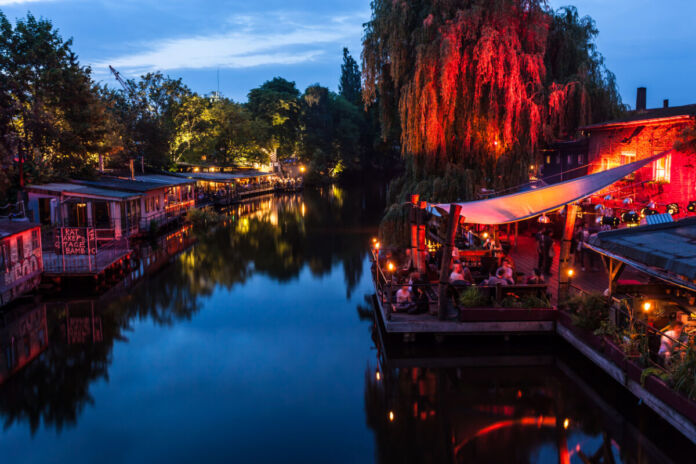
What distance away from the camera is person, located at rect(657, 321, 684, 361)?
890 centimetres

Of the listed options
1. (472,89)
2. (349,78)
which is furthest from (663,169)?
(349,78)

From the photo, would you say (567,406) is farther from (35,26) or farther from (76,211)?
(35,26)

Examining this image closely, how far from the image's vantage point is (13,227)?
17.4 metres

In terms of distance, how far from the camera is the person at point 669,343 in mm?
8904

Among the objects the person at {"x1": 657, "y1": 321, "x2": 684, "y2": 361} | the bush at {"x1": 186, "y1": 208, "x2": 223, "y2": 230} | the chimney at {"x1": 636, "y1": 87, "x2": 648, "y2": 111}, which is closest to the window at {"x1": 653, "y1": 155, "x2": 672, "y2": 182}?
the chimney at {"x1": 636, "y1": 87, "x2": 648, "y2": 111}

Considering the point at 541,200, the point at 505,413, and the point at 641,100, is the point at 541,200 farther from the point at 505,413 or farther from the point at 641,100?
the point at 641,100

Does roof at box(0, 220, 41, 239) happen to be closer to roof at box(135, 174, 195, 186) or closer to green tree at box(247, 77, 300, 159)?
roof at box(135, 174, 195, 186)

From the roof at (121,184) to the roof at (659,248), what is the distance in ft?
86.5

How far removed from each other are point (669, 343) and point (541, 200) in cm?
520

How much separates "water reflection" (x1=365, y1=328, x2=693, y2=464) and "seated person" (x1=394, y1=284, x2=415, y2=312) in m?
1.18

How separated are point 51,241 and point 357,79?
9829 centimetres

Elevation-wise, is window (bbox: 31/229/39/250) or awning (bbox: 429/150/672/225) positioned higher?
awning (bbox: 429/150/672/225)

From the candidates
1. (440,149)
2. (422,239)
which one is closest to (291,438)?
(422,239)

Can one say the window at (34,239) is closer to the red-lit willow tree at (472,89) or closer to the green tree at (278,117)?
the red-lit willow tree at (472,89)
